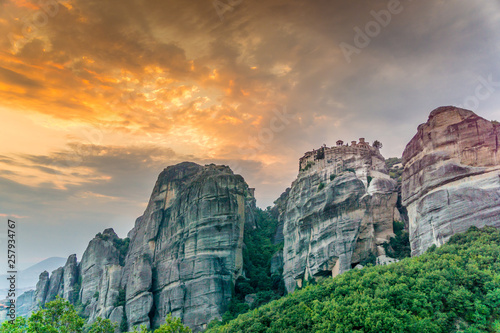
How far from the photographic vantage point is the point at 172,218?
68.8 metres

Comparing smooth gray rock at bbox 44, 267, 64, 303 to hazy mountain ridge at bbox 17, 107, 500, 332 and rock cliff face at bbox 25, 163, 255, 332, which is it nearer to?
hazy mountain ridge at bbox 17, 107, 500, 332

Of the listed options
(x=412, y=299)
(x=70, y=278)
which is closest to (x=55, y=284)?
(x=70, y=278)

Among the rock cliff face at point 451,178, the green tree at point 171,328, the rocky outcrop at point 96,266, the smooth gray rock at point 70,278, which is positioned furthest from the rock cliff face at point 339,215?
the smooth gray rock at point 70,278

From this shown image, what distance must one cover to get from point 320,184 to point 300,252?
10.7 m

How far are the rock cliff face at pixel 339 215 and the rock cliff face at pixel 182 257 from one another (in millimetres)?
9618

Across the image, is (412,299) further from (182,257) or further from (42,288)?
(42,288)

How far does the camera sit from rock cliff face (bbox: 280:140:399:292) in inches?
2046

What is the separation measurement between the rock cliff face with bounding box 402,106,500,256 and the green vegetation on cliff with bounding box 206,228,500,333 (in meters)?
2.39

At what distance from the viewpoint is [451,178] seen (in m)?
40.7

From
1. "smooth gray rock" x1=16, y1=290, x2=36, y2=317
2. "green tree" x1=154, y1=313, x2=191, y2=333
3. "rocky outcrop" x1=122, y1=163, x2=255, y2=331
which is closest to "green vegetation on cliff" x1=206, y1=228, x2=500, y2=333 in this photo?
"green tree" x1=154, y1=313, x2=191, y2=333

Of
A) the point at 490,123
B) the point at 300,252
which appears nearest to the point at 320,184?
the point at 300,252

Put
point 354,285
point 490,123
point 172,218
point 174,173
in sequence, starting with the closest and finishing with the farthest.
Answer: point 354,285, point 490,123, point 172,218, point 174,173

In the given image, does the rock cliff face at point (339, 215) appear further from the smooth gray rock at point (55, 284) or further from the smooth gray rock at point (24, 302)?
the smooth gray rock at point (24, 302)

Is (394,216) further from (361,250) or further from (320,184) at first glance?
(320,184)
